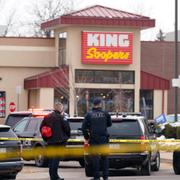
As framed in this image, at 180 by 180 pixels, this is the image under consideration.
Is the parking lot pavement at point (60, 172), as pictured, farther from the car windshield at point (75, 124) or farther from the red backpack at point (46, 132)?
the red backpack at point (46, 132)

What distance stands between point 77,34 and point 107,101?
16.6ft

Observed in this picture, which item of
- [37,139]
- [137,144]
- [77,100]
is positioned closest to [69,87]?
[77,100]

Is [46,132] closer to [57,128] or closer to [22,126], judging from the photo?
[57,128]

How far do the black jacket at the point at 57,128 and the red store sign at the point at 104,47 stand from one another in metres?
32.3

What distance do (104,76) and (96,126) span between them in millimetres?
33896

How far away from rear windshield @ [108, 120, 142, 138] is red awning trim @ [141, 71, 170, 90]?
32003 mm

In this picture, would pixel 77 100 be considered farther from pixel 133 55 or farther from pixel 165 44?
pixel 165 44

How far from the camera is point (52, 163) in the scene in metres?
16.4

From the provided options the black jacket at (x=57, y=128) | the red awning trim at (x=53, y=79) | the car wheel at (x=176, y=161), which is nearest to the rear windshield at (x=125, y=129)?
the car wheel at (x=176, y=161)

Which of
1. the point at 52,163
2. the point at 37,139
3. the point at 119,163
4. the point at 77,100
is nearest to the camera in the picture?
the point at 52,163

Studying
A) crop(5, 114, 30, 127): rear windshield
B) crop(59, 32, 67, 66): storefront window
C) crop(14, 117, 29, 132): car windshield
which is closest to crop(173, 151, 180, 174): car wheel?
crop(14, 117, 29, 132): car windshield

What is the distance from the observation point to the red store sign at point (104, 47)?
160ft

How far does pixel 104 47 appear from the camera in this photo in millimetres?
48750

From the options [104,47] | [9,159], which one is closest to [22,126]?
[9,159]
